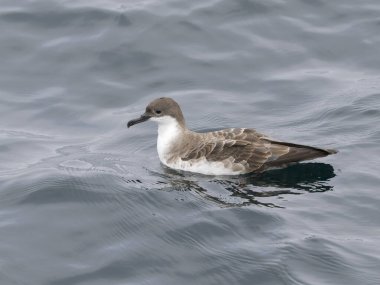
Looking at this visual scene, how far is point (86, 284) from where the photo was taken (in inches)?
336

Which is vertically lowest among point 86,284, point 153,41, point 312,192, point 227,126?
point 86,284

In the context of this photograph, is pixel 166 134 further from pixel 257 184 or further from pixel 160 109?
pixel 257 184

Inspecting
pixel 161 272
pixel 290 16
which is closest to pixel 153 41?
pixel 290 16

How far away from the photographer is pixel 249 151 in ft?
37.5

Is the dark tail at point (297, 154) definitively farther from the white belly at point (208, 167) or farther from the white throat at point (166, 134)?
the white throat at point (166, 134)

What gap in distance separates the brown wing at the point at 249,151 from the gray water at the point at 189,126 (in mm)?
223

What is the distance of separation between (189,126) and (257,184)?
233 centimetres

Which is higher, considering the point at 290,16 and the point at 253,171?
the point at 290,16

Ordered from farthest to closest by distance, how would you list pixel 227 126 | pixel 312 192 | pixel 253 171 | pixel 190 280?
1. pixel 227 126
2. pixel 253 171
3. pixel 312 192
4. pixel 190 280

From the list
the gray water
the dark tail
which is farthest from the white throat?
the dark tail

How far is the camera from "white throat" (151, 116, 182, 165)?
12.0 meters

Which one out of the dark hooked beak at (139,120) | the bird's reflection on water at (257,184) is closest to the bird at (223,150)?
the dark hooked beak at (139,120)

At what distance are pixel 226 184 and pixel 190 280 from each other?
2.79m

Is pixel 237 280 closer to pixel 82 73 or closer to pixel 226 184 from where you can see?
pixel 226 184
